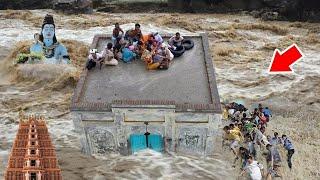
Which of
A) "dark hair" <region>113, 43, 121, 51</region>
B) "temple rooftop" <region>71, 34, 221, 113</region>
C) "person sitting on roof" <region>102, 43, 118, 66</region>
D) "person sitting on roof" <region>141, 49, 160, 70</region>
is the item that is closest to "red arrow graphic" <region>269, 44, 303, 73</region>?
"temple rooftop" <region>71, 34, 221, 113</region>

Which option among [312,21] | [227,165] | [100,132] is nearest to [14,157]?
[100,132]

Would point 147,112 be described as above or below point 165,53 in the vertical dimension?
below

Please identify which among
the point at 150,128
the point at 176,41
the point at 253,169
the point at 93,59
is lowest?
the point at 253,169

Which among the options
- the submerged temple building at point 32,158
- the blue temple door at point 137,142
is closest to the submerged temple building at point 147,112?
the blue temple door at point 137,142

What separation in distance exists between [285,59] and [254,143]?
29.0 ft

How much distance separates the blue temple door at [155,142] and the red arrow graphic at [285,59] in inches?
320

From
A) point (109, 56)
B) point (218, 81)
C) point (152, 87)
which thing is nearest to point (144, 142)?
point (152, 87)

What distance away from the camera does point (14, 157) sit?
987 centimetres

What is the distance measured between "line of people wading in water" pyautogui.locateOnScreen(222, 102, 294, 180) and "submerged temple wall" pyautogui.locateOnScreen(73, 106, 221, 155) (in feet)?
2.85

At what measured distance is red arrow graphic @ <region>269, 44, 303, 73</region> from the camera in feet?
63.1

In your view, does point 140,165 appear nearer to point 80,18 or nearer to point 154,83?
point 154,83

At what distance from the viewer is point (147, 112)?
11.4 meters

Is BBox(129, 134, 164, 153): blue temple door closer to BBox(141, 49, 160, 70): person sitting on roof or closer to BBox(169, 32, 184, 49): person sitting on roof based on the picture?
BBox(141, 49, 160, 70): person sitting on roof

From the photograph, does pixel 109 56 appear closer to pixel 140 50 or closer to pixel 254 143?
pixel 140 50
